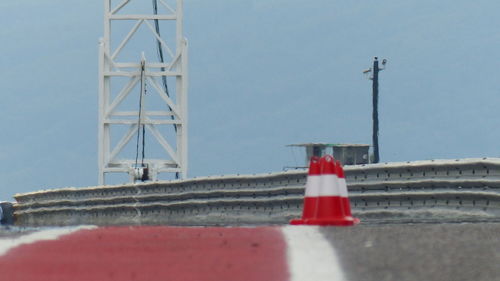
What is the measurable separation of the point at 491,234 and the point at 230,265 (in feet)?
7.54

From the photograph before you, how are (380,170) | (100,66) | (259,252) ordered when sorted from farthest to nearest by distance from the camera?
(100,66) < (380,170) < (259,252)

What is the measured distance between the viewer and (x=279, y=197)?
68.8 ft

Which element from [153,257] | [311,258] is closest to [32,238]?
[153,257]

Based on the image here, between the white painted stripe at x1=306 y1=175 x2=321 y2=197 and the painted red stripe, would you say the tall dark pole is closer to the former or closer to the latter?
the white painted stripe at x1=306 y1=175 x2=321 y2=197

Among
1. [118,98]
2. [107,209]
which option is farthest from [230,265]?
[118,98]

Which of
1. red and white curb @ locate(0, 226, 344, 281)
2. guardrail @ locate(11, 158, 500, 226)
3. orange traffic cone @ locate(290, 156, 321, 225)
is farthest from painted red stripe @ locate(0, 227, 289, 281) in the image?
guardrail @ locate(11, 158, 500, 226)

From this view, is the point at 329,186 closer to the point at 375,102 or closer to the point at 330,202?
the point at 330,202

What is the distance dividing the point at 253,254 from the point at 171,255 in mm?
462

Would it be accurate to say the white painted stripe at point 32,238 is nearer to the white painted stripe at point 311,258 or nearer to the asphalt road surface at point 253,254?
the asphalt road surface at point 253,254

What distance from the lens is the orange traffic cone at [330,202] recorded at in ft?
41.4

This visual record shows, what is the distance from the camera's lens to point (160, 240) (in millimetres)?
8250

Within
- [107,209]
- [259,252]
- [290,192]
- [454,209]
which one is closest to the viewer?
[259,252]

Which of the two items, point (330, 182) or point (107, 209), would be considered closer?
point (330, 182)

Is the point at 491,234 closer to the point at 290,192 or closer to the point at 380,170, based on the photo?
the point at 380,170
